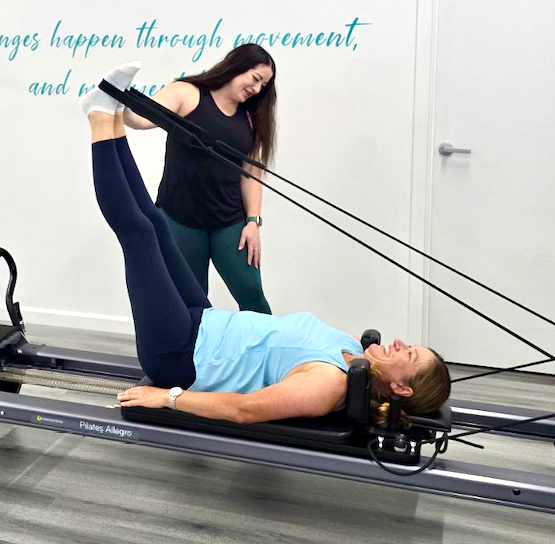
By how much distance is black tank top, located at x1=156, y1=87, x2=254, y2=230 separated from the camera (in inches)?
106

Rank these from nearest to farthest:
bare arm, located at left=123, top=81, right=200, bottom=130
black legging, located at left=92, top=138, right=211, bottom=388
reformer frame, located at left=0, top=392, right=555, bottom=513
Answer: reformer frame, located at left=0, top=392, right=555, bottom=513 < black legging, located at left=92, top=138, right=211, bottom=388 < bare arm, located at left=123, top=81, right=200, bottom=130

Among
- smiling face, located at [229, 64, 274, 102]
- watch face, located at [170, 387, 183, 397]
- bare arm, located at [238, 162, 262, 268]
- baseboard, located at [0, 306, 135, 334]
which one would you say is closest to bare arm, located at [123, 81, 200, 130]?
smiling face, located at [229, 64, 274, 102]

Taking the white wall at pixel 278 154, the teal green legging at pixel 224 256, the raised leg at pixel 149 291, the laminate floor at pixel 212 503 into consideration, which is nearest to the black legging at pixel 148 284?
the raised leg at pixel 149 291

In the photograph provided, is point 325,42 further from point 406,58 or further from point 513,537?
point 513,537

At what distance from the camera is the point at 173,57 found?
3.50 m

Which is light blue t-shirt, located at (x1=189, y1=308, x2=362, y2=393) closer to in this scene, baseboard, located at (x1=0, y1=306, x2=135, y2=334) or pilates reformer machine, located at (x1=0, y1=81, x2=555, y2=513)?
pilates reformer machine, located at (x1=0, y1=81, x2=555, y2=513)

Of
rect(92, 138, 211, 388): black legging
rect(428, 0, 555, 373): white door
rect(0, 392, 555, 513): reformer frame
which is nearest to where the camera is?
rect(0, 392, 555, 513): reformer frame

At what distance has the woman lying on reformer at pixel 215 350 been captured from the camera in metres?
2.09

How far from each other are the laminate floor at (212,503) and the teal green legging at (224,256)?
2.01ft

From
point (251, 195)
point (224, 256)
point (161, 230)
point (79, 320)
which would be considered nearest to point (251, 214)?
point (251, 195)

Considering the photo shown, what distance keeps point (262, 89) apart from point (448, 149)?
2.85 feet

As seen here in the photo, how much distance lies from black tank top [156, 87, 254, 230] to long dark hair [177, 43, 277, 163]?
0.03 metres

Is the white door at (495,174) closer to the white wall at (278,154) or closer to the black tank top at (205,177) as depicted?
the white wall at (278,154)

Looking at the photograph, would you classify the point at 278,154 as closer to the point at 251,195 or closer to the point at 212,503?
the point at 251,195
